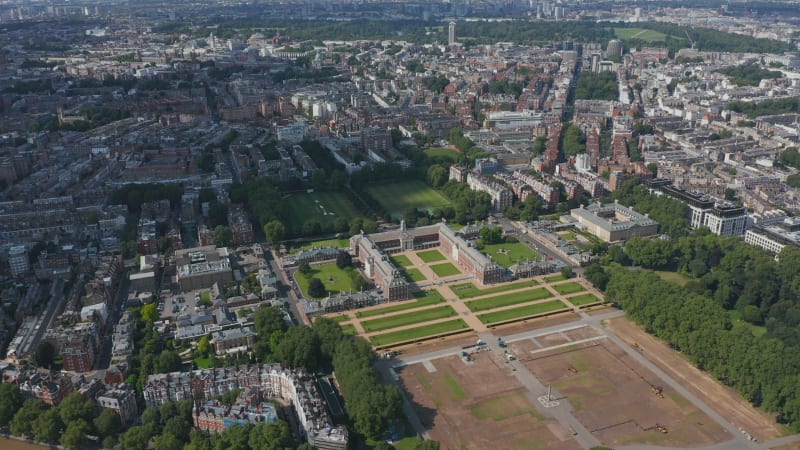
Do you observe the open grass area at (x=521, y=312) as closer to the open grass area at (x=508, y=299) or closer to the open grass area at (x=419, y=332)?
the open grass area at (x=508, y=299)

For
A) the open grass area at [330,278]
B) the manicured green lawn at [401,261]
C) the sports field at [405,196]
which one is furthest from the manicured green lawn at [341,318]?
the sports field at [405,196]

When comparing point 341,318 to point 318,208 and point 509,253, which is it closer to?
point 509,253

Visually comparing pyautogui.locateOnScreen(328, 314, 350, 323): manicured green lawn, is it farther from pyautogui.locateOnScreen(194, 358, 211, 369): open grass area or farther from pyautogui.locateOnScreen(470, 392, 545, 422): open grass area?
pyautogui.locateOnScreen(470, 392, 545, 422): open grass area

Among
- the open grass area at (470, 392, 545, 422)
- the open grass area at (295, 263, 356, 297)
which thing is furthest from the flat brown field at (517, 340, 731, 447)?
the open grass area at (295, 263, 356, 297)

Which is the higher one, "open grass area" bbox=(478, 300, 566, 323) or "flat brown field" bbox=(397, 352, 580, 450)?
"open grass area" bbox=(478, 300, 566, 323)

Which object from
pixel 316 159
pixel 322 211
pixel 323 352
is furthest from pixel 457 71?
pixel 323 352

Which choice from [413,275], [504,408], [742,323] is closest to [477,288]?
[413,275]
